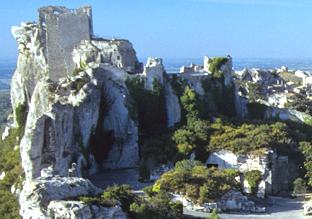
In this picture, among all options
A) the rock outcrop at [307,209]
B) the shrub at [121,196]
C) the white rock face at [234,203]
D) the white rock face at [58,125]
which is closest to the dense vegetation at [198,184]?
the white rock face at [234,203]

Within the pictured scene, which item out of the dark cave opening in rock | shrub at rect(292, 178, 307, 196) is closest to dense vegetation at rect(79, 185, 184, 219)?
shrub at rect(292, 178, 307, 196)

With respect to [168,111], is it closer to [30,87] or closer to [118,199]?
[30,87]

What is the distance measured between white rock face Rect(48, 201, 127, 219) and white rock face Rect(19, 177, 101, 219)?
1.17 feet

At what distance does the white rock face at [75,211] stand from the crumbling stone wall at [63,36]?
84.3 ft

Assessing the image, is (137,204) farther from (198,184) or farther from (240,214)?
(198,184)

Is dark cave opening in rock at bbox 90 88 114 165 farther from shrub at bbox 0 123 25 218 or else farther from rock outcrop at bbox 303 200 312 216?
rock outcrop at bbox 303 200 312 216

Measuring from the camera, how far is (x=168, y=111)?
46031 mm

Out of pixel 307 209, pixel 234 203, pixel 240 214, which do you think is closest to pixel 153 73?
pixel 234 203

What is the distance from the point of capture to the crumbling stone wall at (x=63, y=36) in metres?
49.6

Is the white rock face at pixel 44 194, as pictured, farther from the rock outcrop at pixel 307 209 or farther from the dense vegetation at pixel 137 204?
the rock outcrop at pixel 307 209

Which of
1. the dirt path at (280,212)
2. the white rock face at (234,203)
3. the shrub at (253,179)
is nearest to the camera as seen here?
the dirt path at (280,212)

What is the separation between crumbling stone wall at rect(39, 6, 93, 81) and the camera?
49594 mm

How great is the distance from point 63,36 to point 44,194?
26434 millimetres

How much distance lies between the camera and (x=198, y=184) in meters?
34.4
